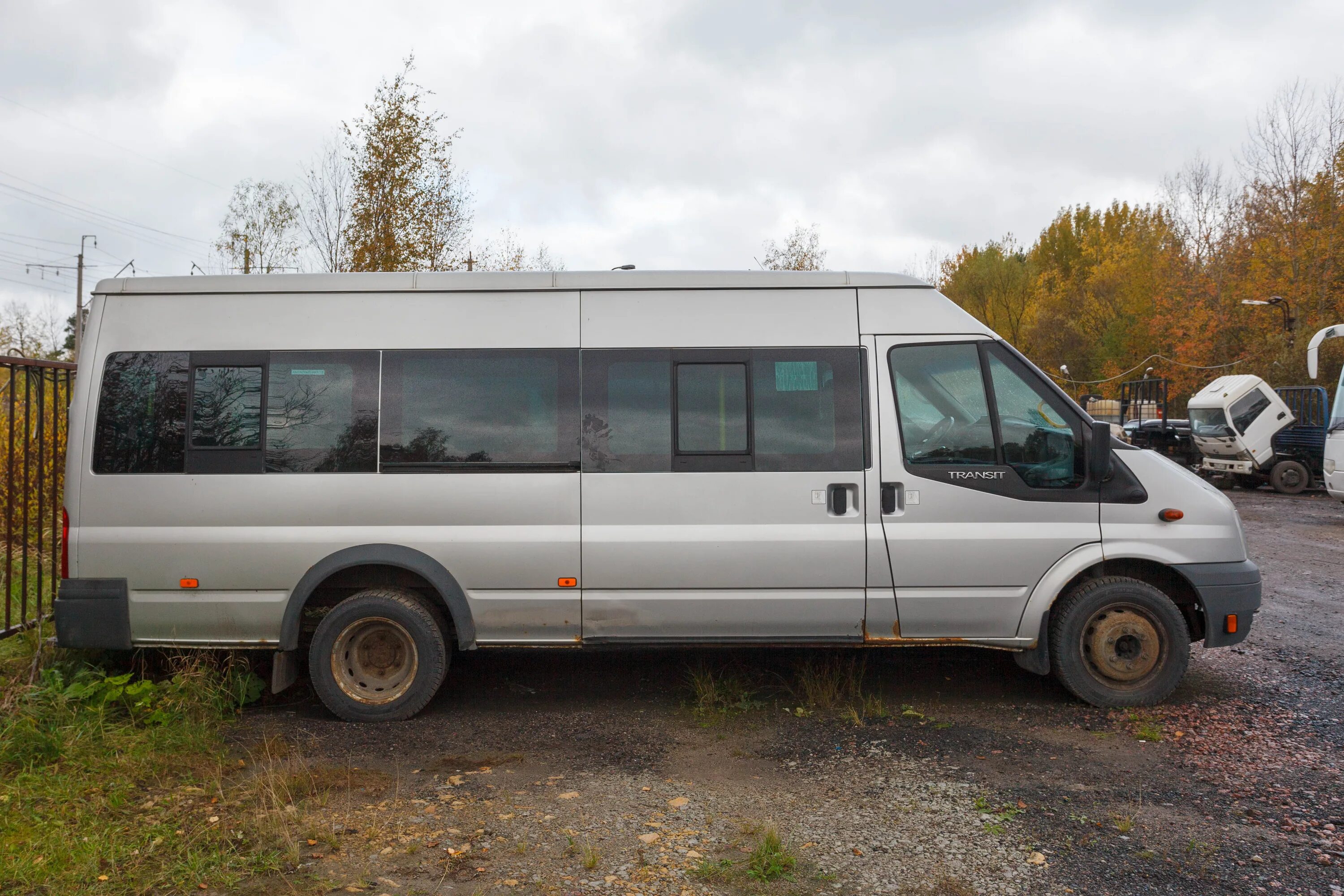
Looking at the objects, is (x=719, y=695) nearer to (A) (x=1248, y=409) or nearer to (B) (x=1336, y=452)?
(B) (x=1336, y=452)

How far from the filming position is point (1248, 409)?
22328 millimetres

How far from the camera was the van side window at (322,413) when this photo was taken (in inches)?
224

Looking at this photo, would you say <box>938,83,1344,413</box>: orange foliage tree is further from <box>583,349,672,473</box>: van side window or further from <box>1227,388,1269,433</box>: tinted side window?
<box>583,349,672,473</box>: van side window

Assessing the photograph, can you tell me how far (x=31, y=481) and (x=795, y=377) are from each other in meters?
7.39

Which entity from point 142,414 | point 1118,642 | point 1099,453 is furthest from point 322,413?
point 1118,642

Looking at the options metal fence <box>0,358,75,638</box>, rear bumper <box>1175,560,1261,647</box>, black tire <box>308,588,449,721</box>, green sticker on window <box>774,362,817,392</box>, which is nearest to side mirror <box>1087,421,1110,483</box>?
rear bumper <box>1175,560,1261,647</box>

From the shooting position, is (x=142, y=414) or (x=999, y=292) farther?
(x=999, y=292)

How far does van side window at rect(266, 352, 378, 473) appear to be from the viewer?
569cm

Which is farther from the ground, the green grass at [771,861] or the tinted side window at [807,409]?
the tinted side window at [807,409]

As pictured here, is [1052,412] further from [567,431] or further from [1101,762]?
[567,431]

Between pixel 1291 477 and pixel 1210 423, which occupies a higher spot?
pixel 1210 423

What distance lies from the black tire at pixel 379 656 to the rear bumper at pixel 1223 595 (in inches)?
170

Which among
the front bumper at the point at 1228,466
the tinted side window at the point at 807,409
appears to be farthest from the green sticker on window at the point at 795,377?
the front bumper at the point at 1228,466

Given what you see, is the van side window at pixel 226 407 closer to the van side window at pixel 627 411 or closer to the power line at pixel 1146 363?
the van side window at pixel 627 411
